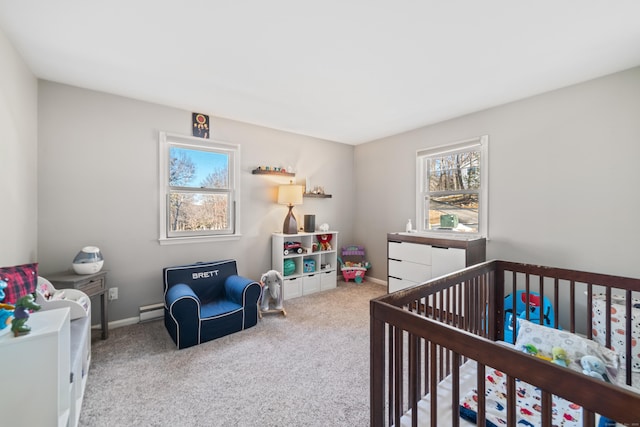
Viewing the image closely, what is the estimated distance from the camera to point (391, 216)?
13.5 ft

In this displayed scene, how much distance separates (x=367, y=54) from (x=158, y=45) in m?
1.56

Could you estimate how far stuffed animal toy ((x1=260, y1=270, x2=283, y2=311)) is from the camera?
3.04 m

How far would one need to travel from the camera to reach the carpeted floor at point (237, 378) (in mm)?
1555

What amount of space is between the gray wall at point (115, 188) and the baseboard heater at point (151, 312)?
0.07m

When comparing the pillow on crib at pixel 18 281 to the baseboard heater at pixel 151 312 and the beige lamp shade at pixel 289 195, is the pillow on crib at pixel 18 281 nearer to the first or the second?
the baseboard heater at pixel 151 312

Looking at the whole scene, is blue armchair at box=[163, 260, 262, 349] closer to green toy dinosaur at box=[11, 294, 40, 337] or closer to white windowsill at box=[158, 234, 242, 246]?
white windowsill at box=[158, 234, 242, 246]

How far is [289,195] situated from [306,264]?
1072 millimetres

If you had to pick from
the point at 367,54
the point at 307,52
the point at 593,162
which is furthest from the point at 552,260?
the point at 307,52

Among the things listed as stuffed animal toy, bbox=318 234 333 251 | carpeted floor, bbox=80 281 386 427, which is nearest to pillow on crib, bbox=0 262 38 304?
carpeted floor, bbox=80 281 386 427

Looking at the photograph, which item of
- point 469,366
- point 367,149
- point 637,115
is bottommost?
point 469,366

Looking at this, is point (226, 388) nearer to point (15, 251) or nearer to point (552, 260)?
point (15, 251)

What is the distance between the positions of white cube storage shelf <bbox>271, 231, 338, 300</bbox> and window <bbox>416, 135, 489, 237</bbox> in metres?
1.49

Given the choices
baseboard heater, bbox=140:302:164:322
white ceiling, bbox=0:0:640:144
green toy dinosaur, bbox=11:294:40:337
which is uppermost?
white ceiling, bbox=0:0:640:144

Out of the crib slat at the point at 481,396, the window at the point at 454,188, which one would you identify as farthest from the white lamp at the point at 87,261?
the window at the point at 454,188
